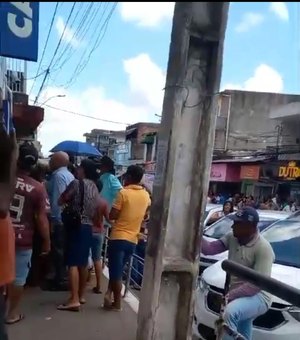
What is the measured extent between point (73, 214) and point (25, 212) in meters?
0.86

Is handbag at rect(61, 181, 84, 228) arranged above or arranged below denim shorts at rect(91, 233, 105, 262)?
above

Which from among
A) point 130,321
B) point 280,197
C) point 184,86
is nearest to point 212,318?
point 130,321

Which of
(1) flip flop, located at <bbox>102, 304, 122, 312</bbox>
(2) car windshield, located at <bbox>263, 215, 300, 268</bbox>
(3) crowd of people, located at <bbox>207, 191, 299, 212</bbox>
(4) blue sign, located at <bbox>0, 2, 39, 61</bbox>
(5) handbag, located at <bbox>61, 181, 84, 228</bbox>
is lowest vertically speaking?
(1) flip flop, located at <bbox>102, 304, 122, 312</bbox>

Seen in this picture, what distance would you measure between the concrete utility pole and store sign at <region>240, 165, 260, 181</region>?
70.1ft

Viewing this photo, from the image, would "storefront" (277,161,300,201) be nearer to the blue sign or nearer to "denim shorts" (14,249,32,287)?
the blue sign

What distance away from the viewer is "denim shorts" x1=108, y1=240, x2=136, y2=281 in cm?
527

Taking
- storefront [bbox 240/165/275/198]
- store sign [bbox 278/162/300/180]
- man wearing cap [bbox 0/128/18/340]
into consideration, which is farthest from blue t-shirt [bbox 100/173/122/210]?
storefront [bbox 240/165/275/198]

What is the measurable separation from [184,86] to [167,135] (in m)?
0.41

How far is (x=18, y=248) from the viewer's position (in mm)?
4445

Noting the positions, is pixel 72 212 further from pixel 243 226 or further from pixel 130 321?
pixel 243 226

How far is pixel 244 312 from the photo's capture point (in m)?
4.12

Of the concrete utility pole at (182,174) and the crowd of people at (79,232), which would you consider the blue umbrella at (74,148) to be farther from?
the concrete utility pole at (182,174)

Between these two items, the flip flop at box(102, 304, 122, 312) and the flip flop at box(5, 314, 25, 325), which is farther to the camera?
the flip flop at box(102, 304, 122, 312)

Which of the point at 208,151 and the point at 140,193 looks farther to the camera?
the point at 140,193
